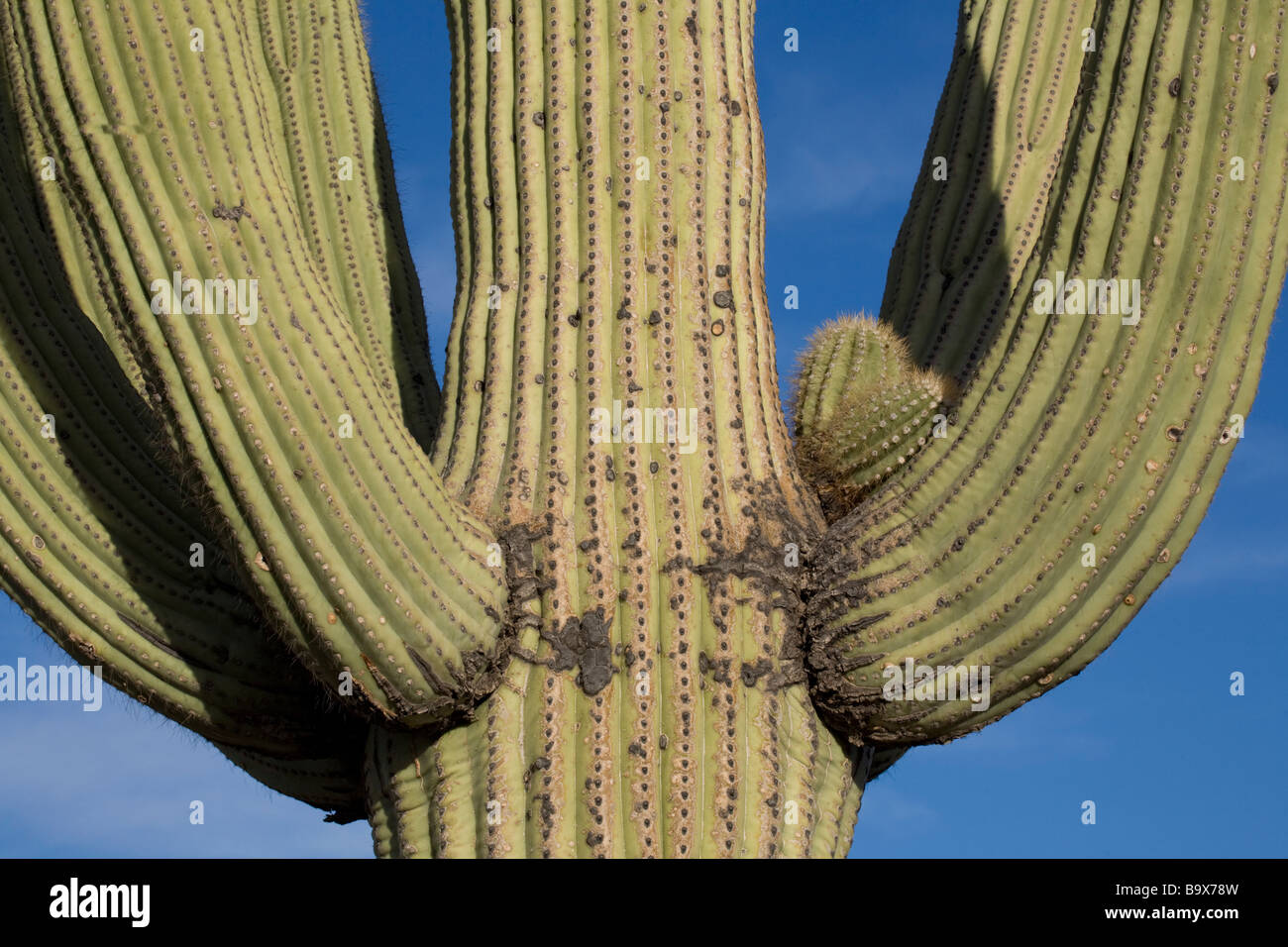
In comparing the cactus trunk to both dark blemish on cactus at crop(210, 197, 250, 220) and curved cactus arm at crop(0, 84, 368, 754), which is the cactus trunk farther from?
dark blemish on cactus at crop(210, 197, 250, 220)

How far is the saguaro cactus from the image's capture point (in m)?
3.77

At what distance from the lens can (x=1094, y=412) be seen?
3848 millimetres

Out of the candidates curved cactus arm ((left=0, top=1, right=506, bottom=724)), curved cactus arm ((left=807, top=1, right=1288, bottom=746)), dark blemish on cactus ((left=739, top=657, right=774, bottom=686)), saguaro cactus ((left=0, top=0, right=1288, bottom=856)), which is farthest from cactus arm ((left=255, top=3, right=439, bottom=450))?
curved cactus arm ((left=807, top=1, right=1288, bottom=746))

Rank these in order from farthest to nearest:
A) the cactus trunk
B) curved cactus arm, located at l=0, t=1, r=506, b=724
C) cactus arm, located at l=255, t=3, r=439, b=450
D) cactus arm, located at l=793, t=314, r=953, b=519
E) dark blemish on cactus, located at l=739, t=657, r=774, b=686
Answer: cactus arm, located at l=255, t=3, r=439, b=450 < cactus arm, located at l=793, t=314, r=953, b=519 < dark blemish on cactus, located at l=739, t=657, r=774, b=686 < the cactus trunk < curved cactus arm, located at l=0, t=1, r=506, b=724

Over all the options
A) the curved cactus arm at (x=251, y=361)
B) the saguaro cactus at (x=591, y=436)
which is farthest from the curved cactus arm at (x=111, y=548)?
the curved cactus arm at (x=251, y=361)

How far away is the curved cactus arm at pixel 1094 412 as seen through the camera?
374cm

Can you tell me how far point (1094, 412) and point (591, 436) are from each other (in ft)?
4.32

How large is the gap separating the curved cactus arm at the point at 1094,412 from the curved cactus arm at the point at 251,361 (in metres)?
1.09

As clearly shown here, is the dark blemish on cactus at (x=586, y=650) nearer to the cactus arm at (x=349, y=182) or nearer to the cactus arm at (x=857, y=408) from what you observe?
the cactus arm at (x=857, y=408)

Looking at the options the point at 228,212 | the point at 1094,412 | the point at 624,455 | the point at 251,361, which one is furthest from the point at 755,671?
the point at 228,212

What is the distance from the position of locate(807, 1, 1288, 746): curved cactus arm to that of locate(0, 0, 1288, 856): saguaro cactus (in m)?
0.01

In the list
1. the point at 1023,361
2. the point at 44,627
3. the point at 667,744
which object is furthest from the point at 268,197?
the point at 1023,361

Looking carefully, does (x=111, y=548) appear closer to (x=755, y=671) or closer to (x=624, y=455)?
(x=624, y=455)

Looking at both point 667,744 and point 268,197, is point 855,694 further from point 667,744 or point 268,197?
point 268,197
